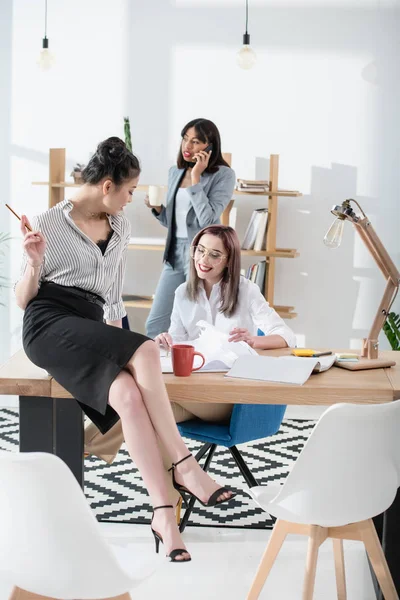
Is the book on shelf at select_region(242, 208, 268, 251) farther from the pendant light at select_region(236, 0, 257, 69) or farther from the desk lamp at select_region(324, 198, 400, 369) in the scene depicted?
the desk lamp at select_region(324, 198, 400, 369)

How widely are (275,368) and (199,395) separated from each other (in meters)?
0.27

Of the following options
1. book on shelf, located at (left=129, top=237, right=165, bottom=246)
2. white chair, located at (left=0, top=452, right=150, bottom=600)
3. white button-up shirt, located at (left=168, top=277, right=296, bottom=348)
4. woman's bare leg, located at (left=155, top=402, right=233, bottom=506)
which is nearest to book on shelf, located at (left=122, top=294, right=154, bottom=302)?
book on shelf, located at (left=129, top=237, right=165, bottom=246)

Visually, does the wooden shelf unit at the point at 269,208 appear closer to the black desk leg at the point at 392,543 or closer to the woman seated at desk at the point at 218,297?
the woman seated at desk at the point at 218,297

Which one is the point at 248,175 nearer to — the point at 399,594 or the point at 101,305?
the point at 101,305

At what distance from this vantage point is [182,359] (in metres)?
2.60

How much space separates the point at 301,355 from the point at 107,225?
80cm

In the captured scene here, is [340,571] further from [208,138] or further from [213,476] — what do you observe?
[208,138]

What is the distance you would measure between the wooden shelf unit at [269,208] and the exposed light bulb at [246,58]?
51 cm

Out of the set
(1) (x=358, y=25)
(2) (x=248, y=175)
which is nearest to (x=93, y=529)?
(2) (x=248, y=175)

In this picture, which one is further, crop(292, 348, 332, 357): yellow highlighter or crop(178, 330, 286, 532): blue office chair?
crop(178, 330, 286, 532): blue office chair

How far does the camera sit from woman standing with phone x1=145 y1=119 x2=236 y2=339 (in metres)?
4.43

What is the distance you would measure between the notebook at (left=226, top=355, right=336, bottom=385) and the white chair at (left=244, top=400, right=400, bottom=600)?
337 mm

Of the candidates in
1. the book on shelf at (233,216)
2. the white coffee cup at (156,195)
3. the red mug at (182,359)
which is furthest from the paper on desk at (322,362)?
the book on shelf at (233,216)

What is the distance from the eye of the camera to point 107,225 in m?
3.03
